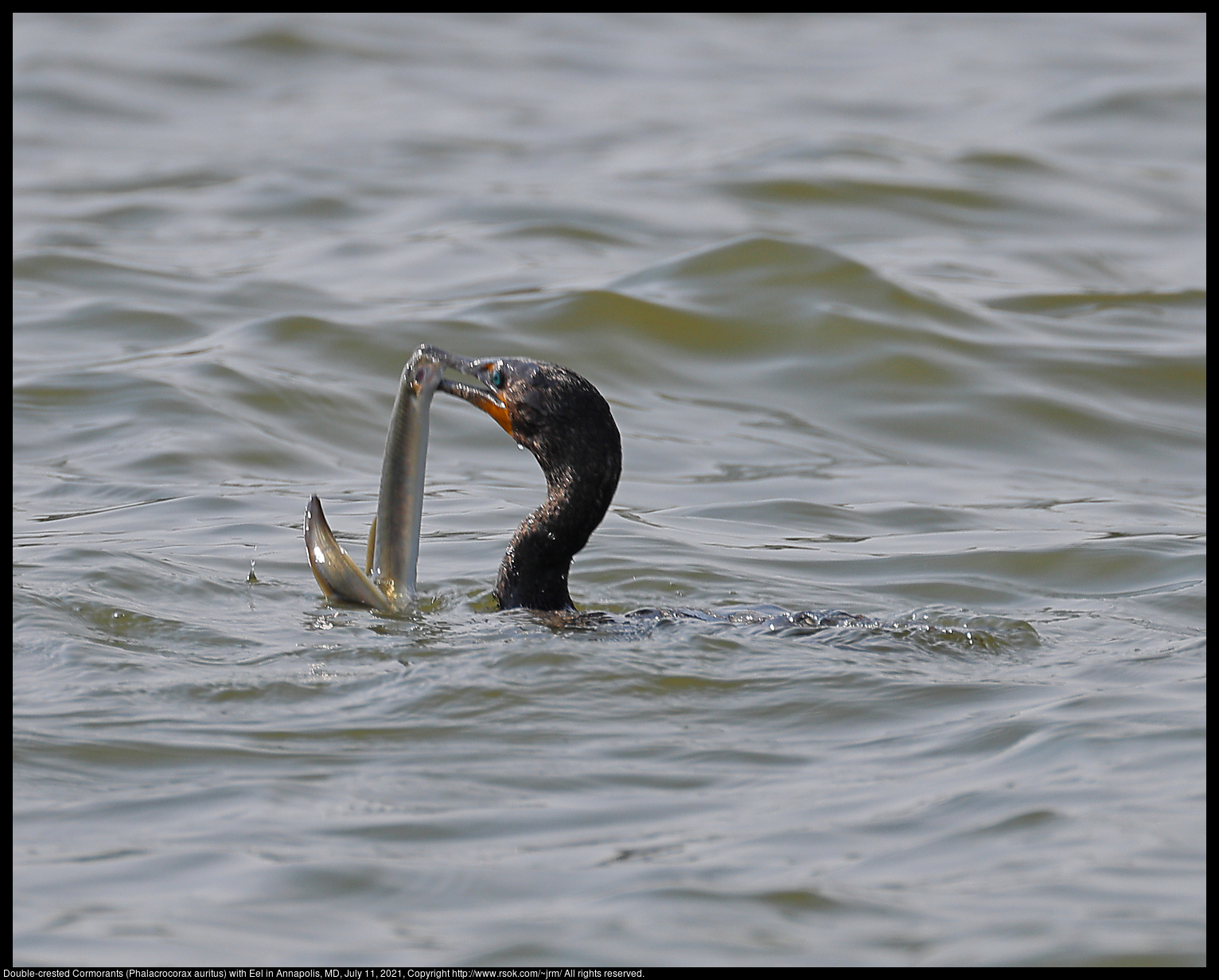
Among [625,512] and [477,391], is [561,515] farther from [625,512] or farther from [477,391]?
[625,512]

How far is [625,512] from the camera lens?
7.81 meters

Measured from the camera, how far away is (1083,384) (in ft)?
33.4

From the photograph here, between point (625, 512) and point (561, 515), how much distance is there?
2114 mm

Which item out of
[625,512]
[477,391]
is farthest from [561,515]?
[625,512]

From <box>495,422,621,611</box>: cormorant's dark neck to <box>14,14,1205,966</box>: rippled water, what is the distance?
0.26m

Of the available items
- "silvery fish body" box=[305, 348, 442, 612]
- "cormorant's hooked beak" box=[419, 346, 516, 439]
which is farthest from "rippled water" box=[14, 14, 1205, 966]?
"cormorant's hooked beak" box=[419, 346, 516, 439]

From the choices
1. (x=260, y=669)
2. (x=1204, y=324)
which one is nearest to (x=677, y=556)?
(x=260, y=669)

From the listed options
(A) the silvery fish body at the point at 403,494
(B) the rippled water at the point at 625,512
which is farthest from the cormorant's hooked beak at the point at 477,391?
(B) the rippled water at the point at 625,512

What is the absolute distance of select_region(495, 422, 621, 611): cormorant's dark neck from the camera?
5672 mm

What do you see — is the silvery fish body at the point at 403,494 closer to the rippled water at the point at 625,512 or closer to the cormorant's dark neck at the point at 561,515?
the rippled water at the point at 625,512

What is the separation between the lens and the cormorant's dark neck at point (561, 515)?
5.67 m

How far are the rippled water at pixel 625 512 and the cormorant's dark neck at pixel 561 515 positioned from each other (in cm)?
26

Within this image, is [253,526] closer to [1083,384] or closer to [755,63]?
[1083,384]

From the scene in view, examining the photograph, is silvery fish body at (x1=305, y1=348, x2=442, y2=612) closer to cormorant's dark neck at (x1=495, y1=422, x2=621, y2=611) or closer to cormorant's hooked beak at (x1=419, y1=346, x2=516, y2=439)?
cormorant's hooked beak at (x1=419, y1=346, x2=516, y2=439)
